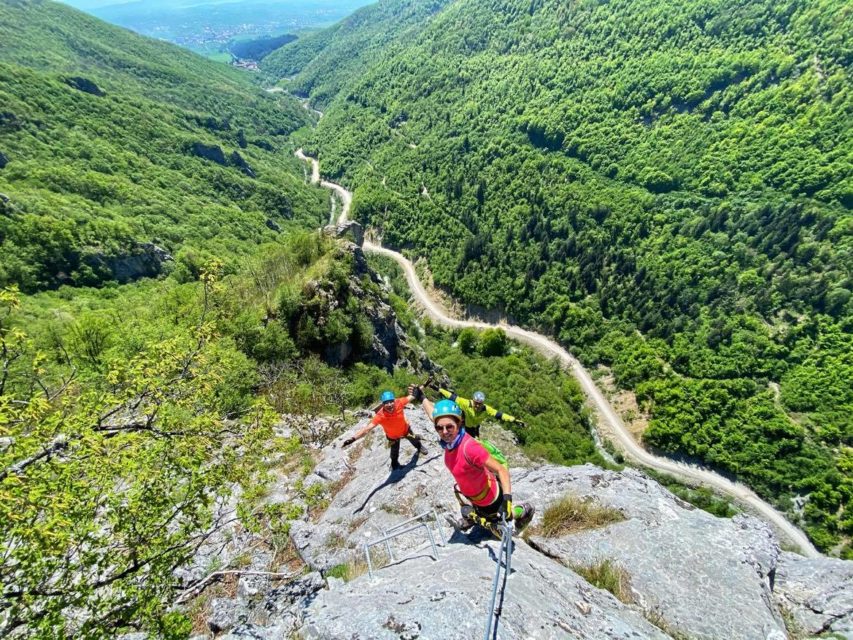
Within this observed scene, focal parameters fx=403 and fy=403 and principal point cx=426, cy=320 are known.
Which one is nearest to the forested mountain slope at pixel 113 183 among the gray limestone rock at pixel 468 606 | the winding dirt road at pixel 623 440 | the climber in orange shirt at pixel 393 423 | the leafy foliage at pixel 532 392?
the leafy foliage at pixel 532 392

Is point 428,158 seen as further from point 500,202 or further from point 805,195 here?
point 805,195

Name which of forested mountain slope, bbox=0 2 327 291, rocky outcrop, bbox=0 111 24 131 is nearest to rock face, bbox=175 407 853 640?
forested mountain slope, bbox=0 2 327 291

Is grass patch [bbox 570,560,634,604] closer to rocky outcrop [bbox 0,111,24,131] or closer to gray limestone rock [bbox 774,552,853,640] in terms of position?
gray limestone rock [bbox 774,552,853,640]

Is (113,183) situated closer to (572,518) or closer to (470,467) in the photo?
(470,467)

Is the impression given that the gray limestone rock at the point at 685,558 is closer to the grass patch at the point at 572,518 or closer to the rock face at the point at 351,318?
the grass patch at the point at 572,518

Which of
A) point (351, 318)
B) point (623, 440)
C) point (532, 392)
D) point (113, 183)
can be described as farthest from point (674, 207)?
point (113, 183)
